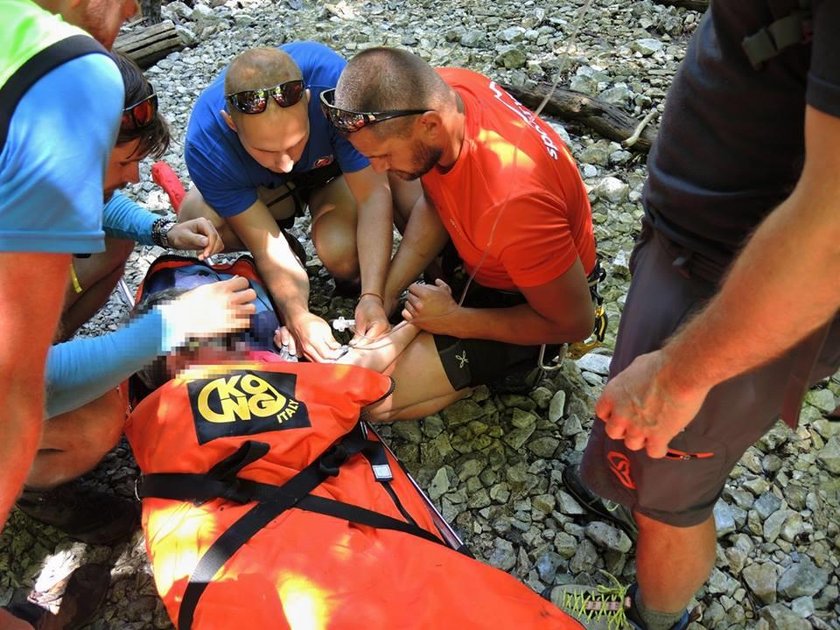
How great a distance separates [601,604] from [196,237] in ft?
7.05

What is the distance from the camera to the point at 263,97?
266 cm

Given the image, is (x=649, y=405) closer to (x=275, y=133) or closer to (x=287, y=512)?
(x=287, y=512)

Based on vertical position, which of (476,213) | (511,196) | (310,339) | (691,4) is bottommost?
(310,339)

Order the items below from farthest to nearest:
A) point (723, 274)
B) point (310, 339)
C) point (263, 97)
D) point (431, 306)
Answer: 1. point (310, 339)
2. point (431, 306)
3. point (263, 97)
4. point (723, 274)

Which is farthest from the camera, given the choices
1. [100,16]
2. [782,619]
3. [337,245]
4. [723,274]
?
[337,245]

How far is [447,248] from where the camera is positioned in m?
3.20

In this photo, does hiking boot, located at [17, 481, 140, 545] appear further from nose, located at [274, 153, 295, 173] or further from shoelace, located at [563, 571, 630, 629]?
shoelace, located at [563, 571, 630, 629]

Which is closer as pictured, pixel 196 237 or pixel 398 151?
pixel 398 151

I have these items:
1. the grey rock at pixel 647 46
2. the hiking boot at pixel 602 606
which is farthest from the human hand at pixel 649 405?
the grey rock at pixel 647 46

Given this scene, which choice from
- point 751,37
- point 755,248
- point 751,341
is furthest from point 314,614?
point 751,37

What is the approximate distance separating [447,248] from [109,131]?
1890 millimetres

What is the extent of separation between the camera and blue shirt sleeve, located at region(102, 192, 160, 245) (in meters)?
Answer: 3.06

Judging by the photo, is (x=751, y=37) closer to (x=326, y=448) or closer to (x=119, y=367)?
(x=326, y=448)

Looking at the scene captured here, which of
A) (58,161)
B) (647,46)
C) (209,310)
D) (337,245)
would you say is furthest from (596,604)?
(647,46)
